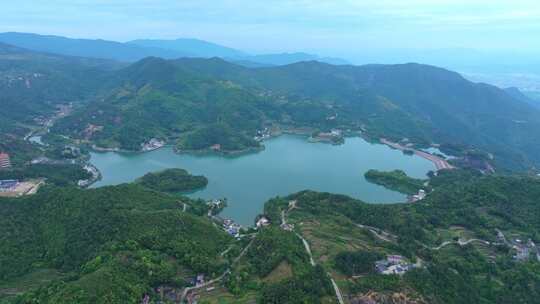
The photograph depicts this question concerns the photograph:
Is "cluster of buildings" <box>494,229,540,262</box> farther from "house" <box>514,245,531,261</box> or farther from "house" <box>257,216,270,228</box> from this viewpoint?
"house" <box>257,216,270,228</box>

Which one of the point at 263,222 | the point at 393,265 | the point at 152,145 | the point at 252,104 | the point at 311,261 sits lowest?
the point at 152,145

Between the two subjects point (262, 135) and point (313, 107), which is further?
point (313, 107)

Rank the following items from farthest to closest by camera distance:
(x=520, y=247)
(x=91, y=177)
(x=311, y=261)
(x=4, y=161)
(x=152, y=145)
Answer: (x=152, y=145) → (x=91, y=177) → (x=4, y=161) → (x=520, y=247) → (x=311, y=261)

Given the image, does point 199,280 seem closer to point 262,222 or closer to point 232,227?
point 232,227

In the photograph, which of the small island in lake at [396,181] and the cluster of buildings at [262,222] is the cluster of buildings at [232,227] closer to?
the cluster of buildings at [262,222]

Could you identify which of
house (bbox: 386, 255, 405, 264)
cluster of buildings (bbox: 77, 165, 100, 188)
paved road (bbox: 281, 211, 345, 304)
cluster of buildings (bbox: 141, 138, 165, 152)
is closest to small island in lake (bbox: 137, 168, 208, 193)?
cluster of buildings (bbox: 77, 165, 100, 188)

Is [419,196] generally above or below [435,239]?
below

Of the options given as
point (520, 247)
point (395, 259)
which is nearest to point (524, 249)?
point (520, 247)

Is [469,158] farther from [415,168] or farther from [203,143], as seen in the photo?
[203,143]
